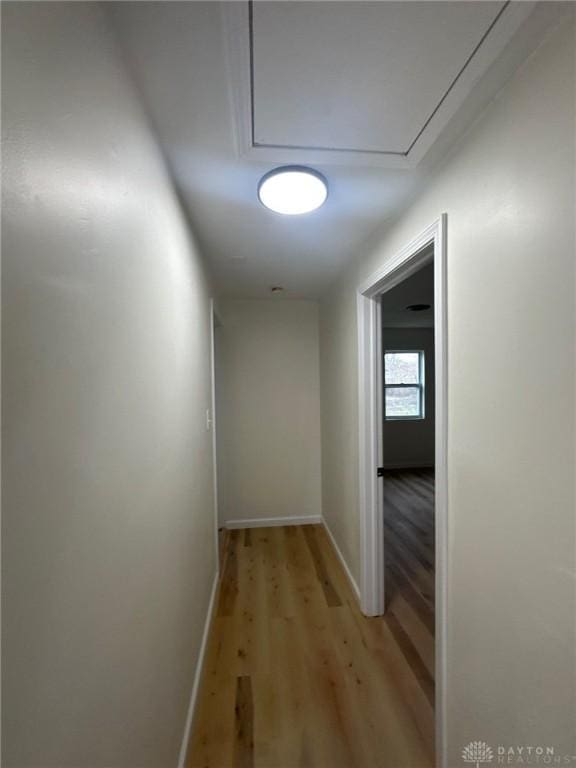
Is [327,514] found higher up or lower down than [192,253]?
lower down

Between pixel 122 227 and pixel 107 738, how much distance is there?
110 centimetres

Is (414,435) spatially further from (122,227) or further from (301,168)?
(122,227)

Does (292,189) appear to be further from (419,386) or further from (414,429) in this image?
(414,429)

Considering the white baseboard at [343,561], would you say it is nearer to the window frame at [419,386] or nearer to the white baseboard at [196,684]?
the white baseboard at [196,684]

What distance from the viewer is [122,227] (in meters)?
0.76

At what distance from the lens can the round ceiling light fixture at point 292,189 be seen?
121 cm

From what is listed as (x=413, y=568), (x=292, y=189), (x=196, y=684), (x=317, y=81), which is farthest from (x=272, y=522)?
(x=317, y=81)

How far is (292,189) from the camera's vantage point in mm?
1268

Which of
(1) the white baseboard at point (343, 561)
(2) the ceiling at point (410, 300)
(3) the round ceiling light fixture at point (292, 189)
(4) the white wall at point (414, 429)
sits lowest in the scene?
(1) the white baseboard at point (343, 561)

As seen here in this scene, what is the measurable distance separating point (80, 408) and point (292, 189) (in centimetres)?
114

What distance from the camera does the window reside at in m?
5.64

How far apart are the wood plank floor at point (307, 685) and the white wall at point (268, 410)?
987mm

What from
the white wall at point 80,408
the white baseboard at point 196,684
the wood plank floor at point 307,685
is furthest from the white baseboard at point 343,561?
the white wall at point 80,408

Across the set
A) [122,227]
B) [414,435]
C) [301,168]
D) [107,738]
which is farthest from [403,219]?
[414,435]
